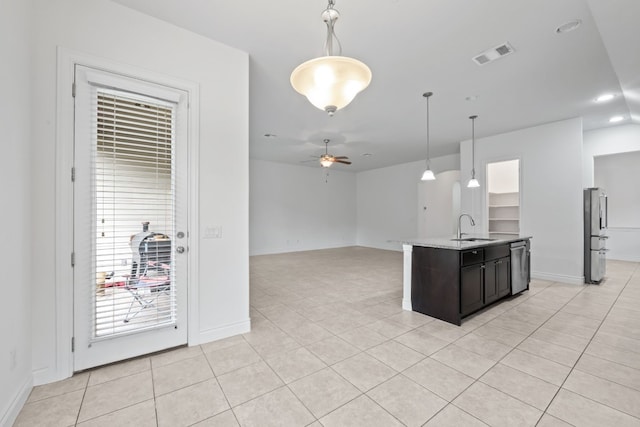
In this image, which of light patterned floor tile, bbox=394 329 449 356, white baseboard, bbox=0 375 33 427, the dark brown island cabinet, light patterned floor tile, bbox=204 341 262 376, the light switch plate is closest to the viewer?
white baseboard, bbox=0 375 33 427

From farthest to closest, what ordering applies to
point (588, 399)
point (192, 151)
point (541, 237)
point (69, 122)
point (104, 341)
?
point (541, 237) < point (192, 151) < point (104, 341) < point (69, 122) < point (588, 399)

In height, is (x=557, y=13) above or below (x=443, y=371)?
above

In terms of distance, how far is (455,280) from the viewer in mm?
3105

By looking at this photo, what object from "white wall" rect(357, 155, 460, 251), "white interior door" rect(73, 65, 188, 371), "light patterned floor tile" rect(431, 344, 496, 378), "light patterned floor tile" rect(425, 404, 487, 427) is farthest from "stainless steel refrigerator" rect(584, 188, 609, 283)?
"white interior door" rect(73, 65, 188, 371)

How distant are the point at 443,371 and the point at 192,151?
3.00 m

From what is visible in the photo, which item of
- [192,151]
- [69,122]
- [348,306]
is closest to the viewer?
[69,122]

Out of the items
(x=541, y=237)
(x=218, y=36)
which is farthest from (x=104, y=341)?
(x=541, y=237)

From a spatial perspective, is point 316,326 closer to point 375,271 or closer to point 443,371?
point 443,371

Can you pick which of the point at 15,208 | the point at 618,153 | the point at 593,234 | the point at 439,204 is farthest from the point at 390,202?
the point at 15,208

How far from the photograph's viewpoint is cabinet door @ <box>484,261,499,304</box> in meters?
3.50

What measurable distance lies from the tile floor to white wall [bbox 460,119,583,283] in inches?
58.8

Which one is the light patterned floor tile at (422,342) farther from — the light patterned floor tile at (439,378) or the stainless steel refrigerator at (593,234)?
the stainless steel refrigerator at (593,234)

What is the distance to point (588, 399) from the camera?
1864 mm

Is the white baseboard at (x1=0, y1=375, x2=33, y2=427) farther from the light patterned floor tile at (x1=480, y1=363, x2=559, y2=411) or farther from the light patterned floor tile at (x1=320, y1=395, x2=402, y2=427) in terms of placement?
the light patterned floor tile at (x1=480, y1=363, x2=559, y2=411)
